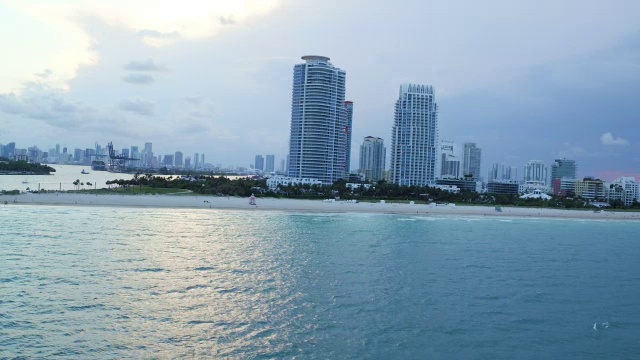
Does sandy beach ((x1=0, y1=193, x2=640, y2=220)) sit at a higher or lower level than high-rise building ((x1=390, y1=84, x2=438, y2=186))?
lower

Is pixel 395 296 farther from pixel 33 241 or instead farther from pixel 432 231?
pixel 432 231

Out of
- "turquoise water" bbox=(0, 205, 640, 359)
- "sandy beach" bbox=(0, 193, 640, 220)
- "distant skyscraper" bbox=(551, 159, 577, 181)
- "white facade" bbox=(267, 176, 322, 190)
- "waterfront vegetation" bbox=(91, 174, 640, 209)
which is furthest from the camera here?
"distant skyscraper" bbox=(551, 159, 577, 181)

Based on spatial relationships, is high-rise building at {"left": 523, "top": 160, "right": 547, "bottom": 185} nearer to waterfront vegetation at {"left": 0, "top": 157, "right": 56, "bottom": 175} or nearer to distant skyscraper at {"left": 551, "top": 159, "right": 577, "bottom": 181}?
distant skyscraper at {"left": 551, "top": 159, "right": 577, "bottom": 181}

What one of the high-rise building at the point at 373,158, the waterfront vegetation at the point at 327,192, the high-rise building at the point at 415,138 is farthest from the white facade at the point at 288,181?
the high-rise building at the point at 373,158

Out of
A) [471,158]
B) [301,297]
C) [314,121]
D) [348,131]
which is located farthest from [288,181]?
[471,158]

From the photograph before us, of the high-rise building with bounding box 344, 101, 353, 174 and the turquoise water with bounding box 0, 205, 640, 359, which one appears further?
the high-rise building with bounding box 344, 101, 353, 174

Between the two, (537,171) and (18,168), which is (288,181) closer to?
(18,168)

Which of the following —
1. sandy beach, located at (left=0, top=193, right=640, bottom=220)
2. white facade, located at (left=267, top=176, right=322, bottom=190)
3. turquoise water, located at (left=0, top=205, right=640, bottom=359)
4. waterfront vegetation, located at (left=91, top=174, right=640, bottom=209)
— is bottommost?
turquoise water, located at (left=0, top=205, right=640, bottom=359)

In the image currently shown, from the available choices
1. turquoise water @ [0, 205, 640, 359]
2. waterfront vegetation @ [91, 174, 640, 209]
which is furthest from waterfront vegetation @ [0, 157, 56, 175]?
turquoise water @ [0, 205, 640, 359]
